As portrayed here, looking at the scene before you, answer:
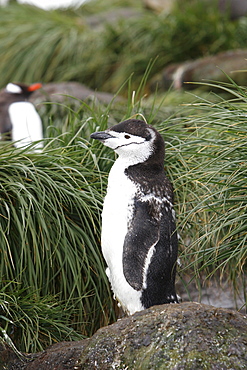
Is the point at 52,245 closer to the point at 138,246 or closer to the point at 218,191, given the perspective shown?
the point at 138,246

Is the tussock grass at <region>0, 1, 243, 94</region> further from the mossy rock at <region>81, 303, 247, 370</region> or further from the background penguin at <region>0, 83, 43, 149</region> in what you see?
the mossy rock at <region>81, 303, 247, 370</region>

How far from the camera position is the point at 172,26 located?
873 cm

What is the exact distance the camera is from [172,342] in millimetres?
2377

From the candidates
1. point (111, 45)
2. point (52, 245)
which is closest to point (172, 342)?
point (52, 245)

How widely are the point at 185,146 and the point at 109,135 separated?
0.85m

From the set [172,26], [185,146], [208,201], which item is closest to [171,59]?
[172,26]

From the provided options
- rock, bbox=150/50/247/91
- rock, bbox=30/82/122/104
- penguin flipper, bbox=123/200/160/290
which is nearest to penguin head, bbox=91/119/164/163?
penguin flipper, bbox=123/200/160/290

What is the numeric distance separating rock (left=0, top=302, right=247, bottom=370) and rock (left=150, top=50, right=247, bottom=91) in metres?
5.08

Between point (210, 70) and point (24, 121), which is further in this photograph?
point (210, 70)

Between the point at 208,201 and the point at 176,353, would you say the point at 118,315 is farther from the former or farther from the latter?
the point at 176,353

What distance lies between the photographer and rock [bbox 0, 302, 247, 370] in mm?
2318

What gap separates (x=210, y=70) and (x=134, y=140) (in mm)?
4748

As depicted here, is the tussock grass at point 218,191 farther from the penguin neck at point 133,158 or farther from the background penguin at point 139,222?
the penguin neck at point 133,158

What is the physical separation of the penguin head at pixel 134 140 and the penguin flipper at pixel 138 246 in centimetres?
31
